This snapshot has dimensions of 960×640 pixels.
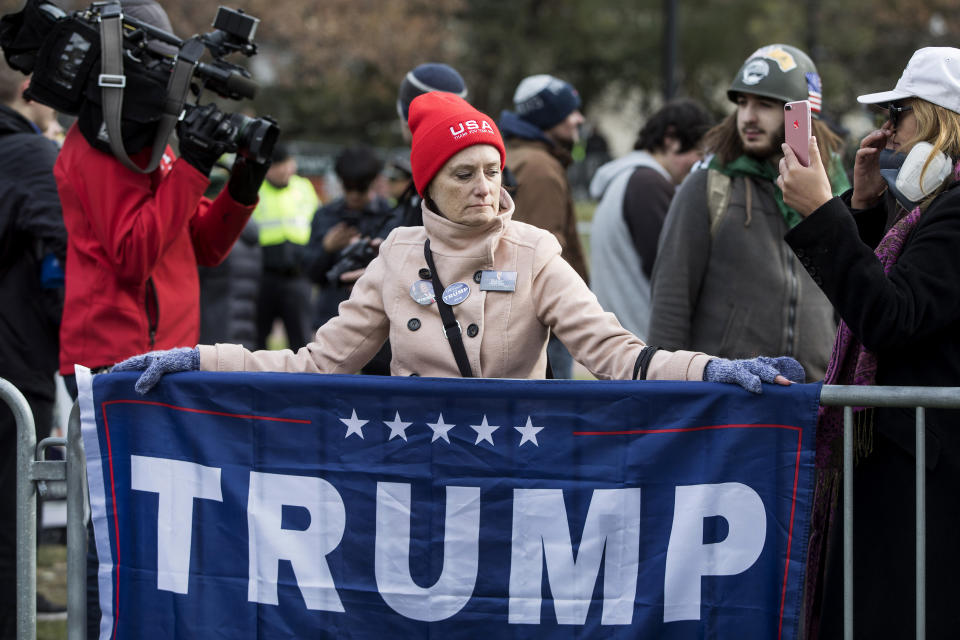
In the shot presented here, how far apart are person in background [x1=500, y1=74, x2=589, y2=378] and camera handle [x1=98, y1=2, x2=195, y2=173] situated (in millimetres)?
1963

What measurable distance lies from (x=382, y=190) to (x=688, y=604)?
1154 centimetres

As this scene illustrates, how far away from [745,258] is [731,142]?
499 millimetres

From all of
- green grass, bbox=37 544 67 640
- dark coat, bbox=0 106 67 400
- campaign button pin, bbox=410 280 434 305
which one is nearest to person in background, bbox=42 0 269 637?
dark coat, bbox=0 106 67 400

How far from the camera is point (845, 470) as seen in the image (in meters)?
3.37

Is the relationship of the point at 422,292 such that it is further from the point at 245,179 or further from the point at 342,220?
the point at 342,220

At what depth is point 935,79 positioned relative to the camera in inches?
135

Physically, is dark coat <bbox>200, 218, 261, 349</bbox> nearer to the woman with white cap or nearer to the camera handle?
the camera handle

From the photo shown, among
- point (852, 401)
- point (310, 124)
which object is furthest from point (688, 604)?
point (310, 124)

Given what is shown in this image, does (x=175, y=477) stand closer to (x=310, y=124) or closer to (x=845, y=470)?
→ (x=845, y=470)

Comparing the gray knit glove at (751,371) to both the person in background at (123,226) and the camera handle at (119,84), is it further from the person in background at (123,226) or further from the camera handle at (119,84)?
the camera handle at (119,84)

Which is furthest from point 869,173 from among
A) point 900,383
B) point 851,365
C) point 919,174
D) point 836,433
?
A: point 836,433

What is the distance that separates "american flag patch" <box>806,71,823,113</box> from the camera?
5.05 m

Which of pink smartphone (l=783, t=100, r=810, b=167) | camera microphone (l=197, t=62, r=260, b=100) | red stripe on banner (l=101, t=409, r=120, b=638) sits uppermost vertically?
camera microphone (l=197, t=62, r=260, b=100)

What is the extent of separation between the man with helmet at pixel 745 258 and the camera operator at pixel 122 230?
1833 millimetres
